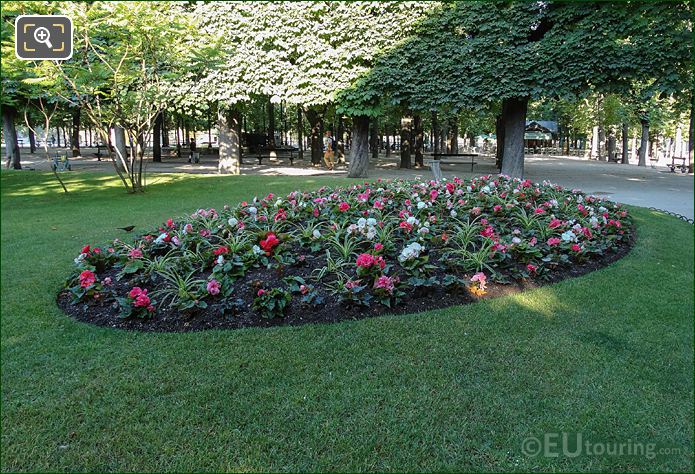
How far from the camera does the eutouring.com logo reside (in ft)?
7.95

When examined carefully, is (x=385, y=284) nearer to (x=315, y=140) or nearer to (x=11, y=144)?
(x=315, y=140)

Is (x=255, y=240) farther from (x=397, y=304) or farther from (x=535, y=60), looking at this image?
(x=535, y=60)

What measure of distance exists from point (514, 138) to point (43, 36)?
51.9 feet

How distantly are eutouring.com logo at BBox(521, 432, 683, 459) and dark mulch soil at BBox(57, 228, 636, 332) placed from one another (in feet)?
5.78

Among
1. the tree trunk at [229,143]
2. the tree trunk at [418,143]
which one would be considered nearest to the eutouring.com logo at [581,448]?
the tree trunk at [229,143]

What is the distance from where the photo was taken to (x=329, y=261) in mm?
4676

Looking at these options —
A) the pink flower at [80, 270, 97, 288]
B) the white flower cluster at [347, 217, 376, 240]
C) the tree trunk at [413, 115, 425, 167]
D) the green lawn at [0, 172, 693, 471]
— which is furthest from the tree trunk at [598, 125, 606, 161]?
the pink flower at [80, 270, 97, 288]

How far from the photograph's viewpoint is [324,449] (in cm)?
243

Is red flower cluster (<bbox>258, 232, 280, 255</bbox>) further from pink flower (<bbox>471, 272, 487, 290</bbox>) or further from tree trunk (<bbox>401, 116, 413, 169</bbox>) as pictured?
tree trunk (<bbox>401, 116, 413, 169</bbox>)

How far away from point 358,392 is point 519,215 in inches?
168

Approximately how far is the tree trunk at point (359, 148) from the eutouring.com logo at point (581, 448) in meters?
15.3

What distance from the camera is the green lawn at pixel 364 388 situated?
94.4 inches

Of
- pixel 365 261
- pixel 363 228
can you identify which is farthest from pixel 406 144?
pixel 365 261

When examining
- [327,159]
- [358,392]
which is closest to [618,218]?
[358,392]
